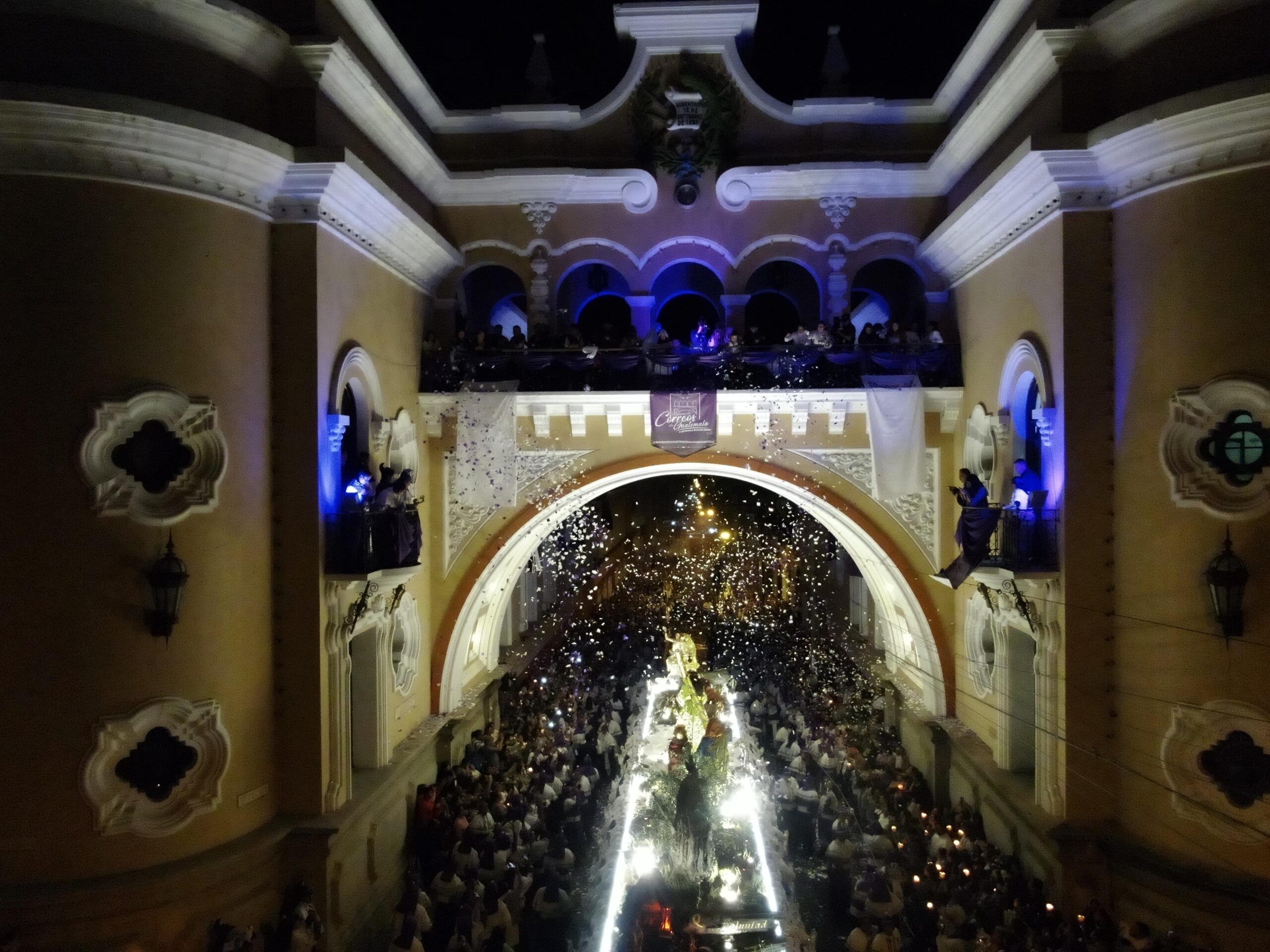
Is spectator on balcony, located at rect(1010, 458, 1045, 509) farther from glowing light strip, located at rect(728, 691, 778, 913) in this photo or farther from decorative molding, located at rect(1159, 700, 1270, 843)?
glowing light strip, located at rect(728, 691, 778, 913)

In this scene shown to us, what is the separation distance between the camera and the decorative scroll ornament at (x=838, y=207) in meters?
12.2

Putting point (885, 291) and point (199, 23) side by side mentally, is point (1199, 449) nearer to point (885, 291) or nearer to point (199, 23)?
point (885, 291)

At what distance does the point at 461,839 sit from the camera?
30.9 ft

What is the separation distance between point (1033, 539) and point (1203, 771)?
7.48 feet

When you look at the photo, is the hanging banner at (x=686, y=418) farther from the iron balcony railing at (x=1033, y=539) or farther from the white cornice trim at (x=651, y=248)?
the iron balcony railing at (x=1033, y=539)

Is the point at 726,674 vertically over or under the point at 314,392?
under

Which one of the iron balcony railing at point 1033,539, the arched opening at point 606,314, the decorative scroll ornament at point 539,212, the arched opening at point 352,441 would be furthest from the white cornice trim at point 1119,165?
the arched opening at point 352,441

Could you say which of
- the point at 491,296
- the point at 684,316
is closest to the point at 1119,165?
the point at 491,296

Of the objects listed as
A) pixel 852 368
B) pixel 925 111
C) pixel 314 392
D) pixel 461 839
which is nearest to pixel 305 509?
pixel 314 392

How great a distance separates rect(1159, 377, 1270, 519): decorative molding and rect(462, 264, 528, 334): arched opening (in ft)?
33.2

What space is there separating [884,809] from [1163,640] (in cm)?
424

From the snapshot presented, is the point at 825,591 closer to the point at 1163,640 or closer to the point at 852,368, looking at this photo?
the point at 852,368

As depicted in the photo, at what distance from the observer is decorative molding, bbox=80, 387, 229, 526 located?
6.93 m

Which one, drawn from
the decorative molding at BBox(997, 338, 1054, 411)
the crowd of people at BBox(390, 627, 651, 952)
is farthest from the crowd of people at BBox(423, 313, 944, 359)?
the crowd of people at BBox(390, 627, 651, 952)
